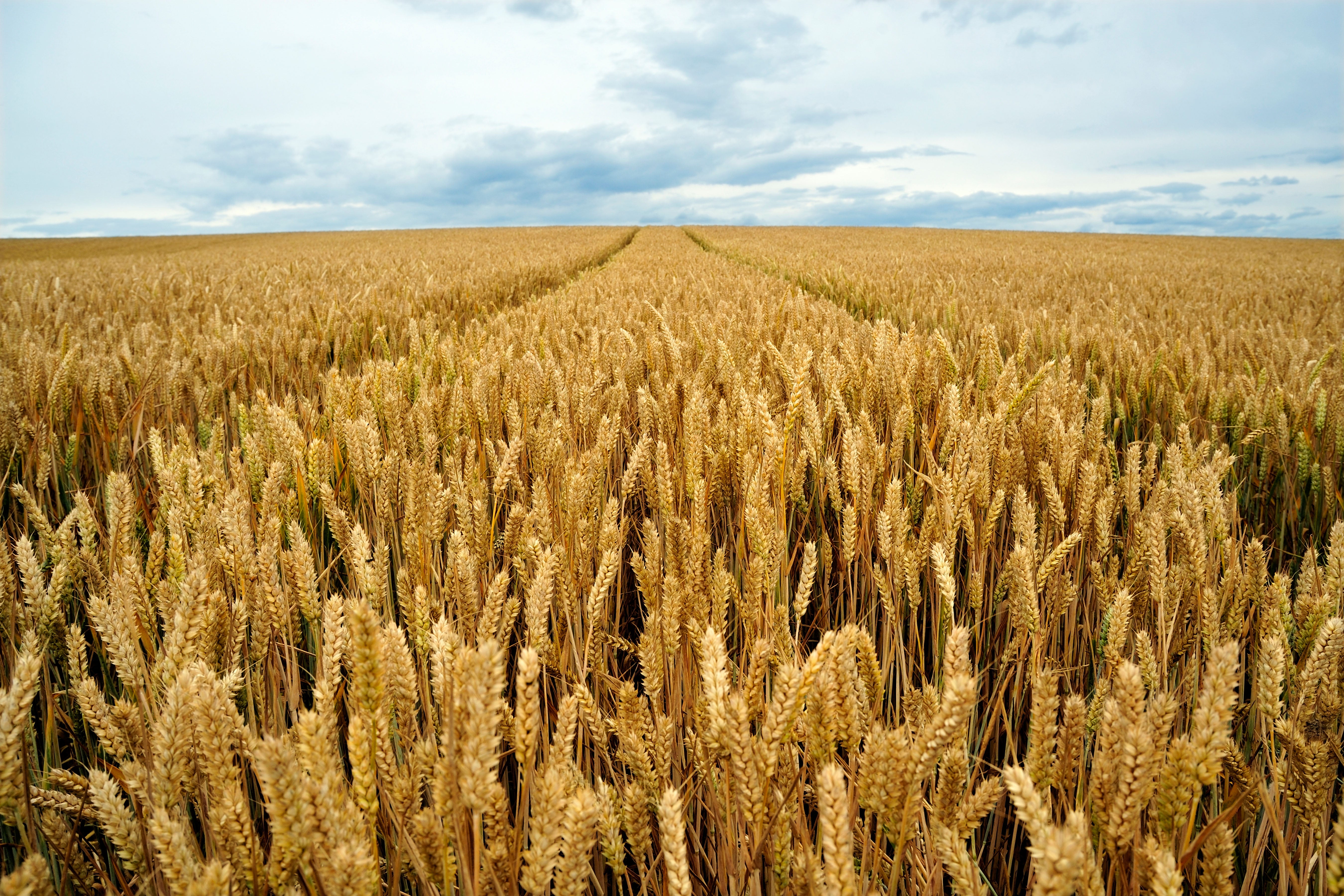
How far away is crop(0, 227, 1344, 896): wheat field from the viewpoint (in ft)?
1.99

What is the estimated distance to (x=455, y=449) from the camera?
5.62ft

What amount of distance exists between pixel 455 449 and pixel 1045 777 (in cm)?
140

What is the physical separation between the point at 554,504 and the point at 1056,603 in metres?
1.01

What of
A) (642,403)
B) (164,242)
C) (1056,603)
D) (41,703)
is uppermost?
(164,242)

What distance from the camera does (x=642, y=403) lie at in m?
2.02

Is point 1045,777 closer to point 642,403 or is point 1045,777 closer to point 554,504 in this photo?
point 554,504

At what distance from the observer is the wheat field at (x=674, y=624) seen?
61 cm

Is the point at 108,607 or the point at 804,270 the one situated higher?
Answer: the point at 804,270

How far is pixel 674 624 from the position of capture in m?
0.93

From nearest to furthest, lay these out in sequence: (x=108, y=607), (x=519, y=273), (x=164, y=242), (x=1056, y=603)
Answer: (x=108, y=607) → (x=1056, y=603) → (x=519, y=273) → (x=164, y=242)

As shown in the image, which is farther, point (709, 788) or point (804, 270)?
point (804, 270)

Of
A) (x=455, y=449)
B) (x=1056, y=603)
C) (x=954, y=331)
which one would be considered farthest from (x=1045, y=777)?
(x=954, y=331)

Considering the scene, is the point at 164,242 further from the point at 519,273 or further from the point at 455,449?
the point at 455,449

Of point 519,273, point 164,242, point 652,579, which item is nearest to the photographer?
point 652,579
